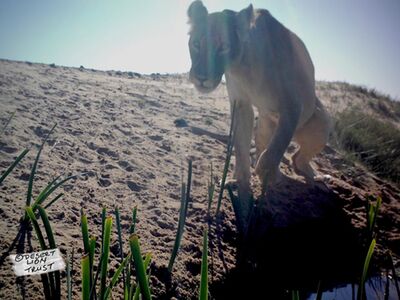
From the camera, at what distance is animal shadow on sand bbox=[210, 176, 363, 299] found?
1970 mm

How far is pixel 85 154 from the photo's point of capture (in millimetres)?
2938

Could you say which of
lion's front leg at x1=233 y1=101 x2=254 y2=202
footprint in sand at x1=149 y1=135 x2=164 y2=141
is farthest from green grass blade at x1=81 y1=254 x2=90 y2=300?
footprint in sand at x1=149 y1=135 x2=164 y2=141

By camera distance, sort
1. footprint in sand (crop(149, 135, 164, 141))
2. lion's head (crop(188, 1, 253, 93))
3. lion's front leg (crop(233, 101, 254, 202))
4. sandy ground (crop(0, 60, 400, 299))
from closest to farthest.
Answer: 1. sandy ground (crop(0, 60, 400, 299))
2. lion's head (crop(188, 1, 253, 93))
3. lion's front leg (crop(233, 101, 254, 202))
4. footprint in sand (crop(149, 135, 164, 141))

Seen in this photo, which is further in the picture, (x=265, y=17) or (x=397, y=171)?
(x=397, y=171)

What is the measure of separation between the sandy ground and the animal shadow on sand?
2 centimetres

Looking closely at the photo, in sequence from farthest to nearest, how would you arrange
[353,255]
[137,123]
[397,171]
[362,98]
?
[362,98]
[397,171]
[137,123]
[353,255]

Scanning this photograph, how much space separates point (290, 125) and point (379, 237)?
1.30 meters

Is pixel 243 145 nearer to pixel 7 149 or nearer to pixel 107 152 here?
pixel 107 152

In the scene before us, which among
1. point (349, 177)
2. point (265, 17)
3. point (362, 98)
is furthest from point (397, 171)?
point (362, 98)

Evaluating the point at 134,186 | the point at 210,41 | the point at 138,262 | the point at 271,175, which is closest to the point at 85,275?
the point at 138,262

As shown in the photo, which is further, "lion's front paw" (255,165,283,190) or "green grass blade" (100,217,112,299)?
"lion's front paw" (255,165,283,190)

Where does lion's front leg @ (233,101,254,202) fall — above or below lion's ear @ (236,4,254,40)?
below

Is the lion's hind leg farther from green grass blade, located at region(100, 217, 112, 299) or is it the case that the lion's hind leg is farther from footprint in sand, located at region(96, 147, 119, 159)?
green grass blade, located at region(100, 217, 112, 299)

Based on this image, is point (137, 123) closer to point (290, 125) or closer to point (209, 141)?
point (209, 141)
